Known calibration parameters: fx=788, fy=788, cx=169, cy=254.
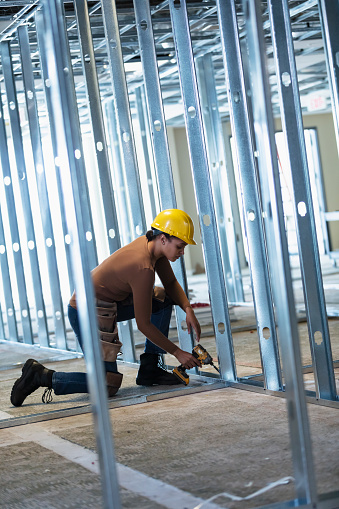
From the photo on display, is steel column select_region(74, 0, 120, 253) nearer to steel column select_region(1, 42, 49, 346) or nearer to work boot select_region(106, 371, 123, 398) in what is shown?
work boot select_region(106, 371, 123, 398)

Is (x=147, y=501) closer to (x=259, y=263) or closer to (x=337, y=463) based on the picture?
(x=337, y=463)

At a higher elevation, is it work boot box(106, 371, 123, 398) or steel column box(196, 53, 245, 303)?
steel column box(196, 53, 245, 303)

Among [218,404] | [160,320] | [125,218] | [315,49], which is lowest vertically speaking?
[218,404]

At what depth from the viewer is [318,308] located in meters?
3.87

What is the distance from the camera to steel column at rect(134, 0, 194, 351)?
4938mm

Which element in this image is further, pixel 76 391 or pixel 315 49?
pixel 315 49

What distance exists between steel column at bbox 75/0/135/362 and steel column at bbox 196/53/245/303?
3339 mm

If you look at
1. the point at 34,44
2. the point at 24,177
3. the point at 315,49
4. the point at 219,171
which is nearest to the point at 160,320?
the point at 24,177

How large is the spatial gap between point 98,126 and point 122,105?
29cm

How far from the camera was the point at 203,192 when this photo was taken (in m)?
4.69

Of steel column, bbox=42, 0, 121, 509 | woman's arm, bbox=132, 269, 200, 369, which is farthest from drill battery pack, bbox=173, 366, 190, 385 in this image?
steel column, bbox=42, 0, 121, 509

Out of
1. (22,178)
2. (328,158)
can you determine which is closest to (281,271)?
(22,178)

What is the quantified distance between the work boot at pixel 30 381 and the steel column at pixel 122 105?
126cm

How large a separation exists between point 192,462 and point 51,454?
0.70 meters
